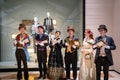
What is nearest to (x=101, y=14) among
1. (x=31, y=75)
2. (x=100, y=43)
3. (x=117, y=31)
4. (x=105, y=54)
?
(x=117, y=31)

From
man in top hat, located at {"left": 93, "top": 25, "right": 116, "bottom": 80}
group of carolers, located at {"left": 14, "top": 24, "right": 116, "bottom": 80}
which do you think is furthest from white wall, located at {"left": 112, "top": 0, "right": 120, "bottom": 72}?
man in top hat, located at {"left": 93, "top": 25, "right": 116, "bottom": 80}

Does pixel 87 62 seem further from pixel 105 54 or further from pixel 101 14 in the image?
pixel 101 14

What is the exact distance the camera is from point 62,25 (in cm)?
796

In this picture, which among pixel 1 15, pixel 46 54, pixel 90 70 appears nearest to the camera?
pixel 90 70

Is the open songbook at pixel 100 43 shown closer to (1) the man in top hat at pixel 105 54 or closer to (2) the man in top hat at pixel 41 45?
(1) the man in top hat at pixel 105 54

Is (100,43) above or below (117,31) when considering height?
below

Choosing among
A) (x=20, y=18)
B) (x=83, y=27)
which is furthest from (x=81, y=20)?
(x=20, y=18)

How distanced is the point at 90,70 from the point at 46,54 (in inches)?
47.4

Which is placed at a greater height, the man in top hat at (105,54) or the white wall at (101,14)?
the white wall at (101,14)

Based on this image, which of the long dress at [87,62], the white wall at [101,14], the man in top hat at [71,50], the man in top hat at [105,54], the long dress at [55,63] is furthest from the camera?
the white wall at [101,14]

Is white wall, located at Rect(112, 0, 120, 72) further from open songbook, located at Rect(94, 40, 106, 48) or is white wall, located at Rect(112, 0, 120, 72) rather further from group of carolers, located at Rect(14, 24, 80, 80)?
open songbook, located at Rect(94, 40, 106, 48)

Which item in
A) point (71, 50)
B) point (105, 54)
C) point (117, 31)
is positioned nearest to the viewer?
point (105, 54)

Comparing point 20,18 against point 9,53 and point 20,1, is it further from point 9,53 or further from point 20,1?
point 9,53

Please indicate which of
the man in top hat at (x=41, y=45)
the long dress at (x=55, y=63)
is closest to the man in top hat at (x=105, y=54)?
the long dress at (x=55, y=63)
